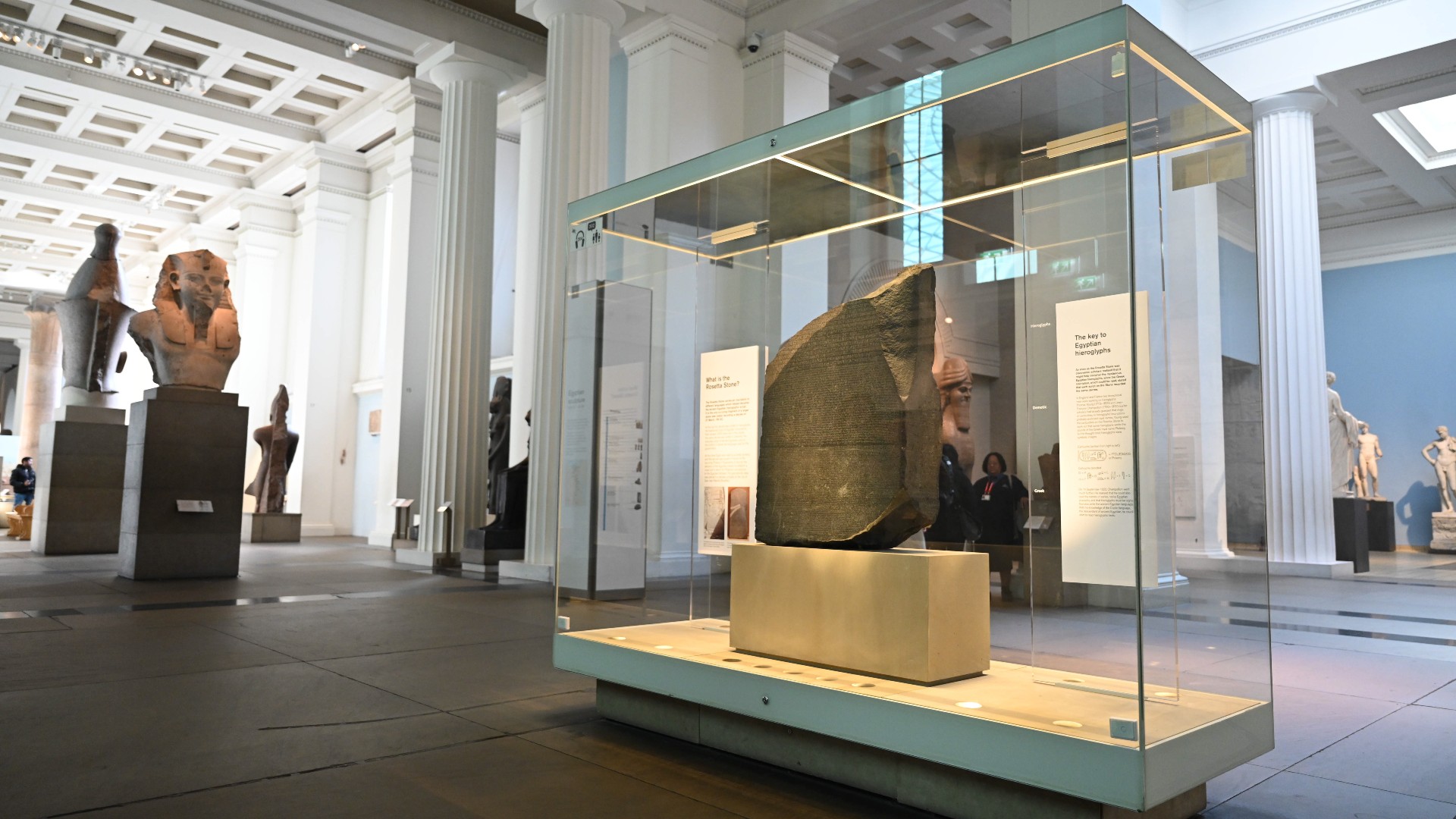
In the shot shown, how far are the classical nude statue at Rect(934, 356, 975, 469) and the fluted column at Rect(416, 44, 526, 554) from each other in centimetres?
912

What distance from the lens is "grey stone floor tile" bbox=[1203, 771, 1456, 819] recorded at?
2.82 m

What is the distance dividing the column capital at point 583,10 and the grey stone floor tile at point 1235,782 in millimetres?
9622

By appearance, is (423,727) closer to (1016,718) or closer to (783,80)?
(1016,718)

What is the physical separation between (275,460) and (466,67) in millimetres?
8821

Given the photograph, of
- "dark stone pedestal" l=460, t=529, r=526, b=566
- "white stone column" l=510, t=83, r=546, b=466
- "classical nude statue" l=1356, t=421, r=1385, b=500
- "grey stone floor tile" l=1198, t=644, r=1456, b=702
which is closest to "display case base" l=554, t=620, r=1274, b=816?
"grey stone floor tile" l=1198, t=644, r=1456, b=702

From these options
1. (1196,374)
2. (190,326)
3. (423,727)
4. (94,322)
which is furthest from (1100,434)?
(94,322)

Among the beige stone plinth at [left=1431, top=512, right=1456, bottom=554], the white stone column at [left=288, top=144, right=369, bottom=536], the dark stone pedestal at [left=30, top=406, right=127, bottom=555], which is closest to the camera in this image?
Answer: the dark stone pedestal at [left=30, top=406, right=127, bottom=555]

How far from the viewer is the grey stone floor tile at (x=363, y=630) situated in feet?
18.4

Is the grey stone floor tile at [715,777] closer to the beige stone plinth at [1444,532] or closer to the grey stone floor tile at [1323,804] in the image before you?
the grey stone floor tile at [1323,804]

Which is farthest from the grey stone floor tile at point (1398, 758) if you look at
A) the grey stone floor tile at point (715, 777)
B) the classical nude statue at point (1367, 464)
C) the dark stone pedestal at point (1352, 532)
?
the classical nude statue at point (1367, 464)

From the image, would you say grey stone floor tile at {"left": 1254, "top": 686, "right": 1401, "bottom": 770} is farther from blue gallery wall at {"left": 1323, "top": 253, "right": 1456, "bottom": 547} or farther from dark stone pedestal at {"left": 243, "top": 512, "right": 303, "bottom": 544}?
blue gallery wall at {"left": 1323, "top": 253, "right": 1456, "bottom": 547}

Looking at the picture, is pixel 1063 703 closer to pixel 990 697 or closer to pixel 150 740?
pixel 990 697

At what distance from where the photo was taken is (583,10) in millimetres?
10461

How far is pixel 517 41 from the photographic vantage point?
44.2 feet
